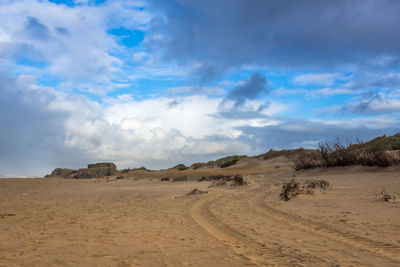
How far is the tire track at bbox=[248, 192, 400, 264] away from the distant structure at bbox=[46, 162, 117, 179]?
29031mm

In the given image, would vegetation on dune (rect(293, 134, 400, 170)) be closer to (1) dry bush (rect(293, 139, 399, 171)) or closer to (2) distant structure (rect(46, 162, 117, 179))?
(1) dry bush (rect(293, 139, 399, 171))

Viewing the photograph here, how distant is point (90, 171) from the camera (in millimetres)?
35094

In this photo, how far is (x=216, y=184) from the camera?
17.2m

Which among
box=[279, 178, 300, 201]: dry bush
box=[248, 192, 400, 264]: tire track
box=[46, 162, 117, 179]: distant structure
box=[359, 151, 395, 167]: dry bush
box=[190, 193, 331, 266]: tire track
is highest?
box=[46, 162, 117, 179]: distant structure

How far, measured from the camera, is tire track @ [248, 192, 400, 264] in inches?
174

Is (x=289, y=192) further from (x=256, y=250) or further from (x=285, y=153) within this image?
(x=285, y=153)

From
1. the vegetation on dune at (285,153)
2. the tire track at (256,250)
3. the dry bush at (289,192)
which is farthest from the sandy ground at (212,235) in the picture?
the vegetation on dune at (285,153)

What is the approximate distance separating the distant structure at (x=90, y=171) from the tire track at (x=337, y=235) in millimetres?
29031

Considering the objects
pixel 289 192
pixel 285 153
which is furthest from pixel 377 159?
pixel 285 153

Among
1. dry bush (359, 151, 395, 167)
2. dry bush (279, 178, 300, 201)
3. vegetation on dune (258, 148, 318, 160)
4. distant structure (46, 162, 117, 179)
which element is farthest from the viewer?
vegetation on dune (258, 148, 318, 160)

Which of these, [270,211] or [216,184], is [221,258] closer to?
[270,211]

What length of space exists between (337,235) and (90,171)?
1294 inches

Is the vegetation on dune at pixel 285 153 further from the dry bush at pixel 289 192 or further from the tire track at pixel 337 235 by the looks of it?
the tire track at pixel 337 235

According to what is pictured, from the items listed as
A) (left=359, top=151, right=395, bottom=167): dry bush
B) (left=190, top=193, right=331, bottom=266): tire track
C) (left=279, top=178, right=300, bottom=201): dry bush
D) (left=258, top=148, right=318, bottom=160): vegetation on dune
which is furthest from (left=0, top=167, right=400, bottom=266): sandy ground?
(left=258, top=148, right=318, bottom=160): vegetation on dune
